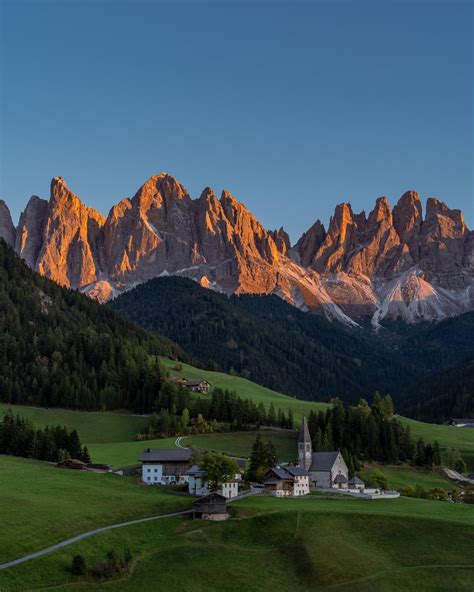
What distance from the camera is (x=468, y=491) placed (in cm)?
A: 13388

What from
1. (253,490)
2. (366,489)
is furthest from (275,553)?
(366,489)

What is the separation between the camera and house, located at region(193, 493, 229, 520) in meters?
93.9

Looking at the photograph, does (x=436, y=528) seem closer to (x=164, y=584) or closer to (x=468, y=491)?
(x=164, y=584)

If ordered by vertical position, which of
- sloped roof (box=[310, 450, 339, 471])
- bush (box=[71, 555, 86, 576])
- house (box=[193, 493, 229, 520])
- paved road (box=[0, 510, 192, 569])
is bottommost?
bush (box=[71, 555, 86, 576])

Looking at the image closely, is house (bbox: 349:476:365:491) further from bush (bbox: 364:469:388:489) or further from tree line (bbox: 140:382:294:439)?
tree line (bbox: 140:382:294:439)

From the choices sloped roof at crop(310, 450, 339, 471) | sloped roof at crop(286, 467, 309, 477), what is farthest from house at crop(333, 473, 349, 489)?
sloped roof at crop(286, 467, 309, 477)

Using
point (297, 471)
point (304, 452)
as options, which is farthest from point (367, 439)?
point (297, 471)

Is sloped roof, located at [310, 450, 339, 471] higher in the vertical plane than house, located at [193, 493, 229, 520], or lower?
higher

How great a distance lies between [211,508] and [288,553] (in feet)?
44.3

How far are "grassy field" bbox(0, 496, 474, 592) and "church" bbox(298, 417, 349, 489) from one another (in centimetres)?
2603

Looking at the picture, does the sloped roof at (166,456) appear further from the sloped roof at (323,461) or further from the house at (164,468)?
the sloped roof at (323,461)

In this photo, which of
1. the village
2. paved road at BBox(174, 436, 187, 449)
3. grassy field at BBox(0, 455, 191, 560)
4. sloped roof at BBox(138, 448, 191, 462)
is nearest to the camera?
grassy field at BBox(0, 455, 191, 560)

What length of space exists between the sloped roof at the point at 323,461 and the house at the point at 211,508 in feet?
104

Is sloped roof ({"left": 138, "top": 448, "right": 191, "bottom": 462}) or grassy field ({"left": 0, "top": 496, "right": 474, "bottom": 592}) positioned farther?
sloped roof ({"left": 138, "top": 448, "right": 191, "bottom": 462})
